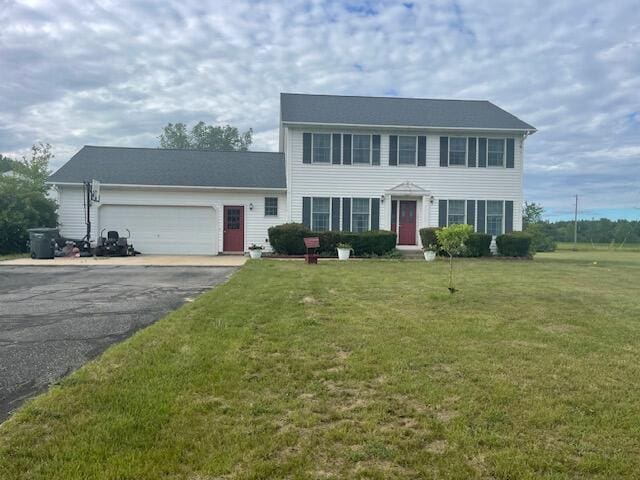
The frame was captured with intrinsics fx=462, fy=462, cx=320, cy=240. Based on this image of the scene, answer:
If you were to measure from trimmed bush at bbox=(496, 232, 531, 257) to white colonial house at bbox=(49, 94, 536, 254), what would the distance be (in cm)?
96

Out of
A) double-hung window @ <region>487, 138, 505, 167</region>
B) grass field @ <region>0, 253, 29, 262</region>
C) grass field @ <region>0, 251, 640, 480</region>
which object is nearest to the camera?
grass field @ <region>0, 251, 640, 480</region>

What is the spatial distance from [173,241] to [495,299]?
47.8ft

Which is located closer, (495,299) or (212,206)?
(495,299)

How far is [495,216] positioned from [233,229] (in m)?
11.1

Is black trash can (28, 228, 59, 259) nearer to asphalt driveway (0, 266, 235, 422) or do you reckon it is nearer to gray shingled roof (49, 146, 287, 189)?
gray shingled roof (49, 146, 287, 189)

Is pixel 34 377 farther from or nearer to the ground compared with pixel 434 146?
nearer to the ground

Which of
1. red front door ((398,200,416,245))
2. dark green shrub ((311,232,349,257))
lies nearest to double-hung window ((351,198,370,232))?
red front door ((398,200,416,245))

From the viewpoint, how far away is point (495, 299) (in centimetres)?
826

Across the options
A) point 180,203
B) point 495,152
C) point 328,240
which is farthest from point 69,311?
point 495,152

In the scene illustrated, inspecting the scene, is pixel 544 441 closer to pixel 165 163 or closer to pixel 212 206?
pixel 212 206

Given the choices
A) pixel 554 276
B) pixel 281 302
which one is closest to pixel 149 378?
pixel 281 302

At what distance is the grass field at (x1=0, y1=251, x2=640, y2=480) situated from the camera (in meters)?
2.64

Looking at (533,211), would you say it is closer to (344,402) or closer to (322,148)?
(322,148)

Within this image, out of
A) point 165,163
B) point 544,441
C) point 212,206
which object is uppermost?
point 165,163
